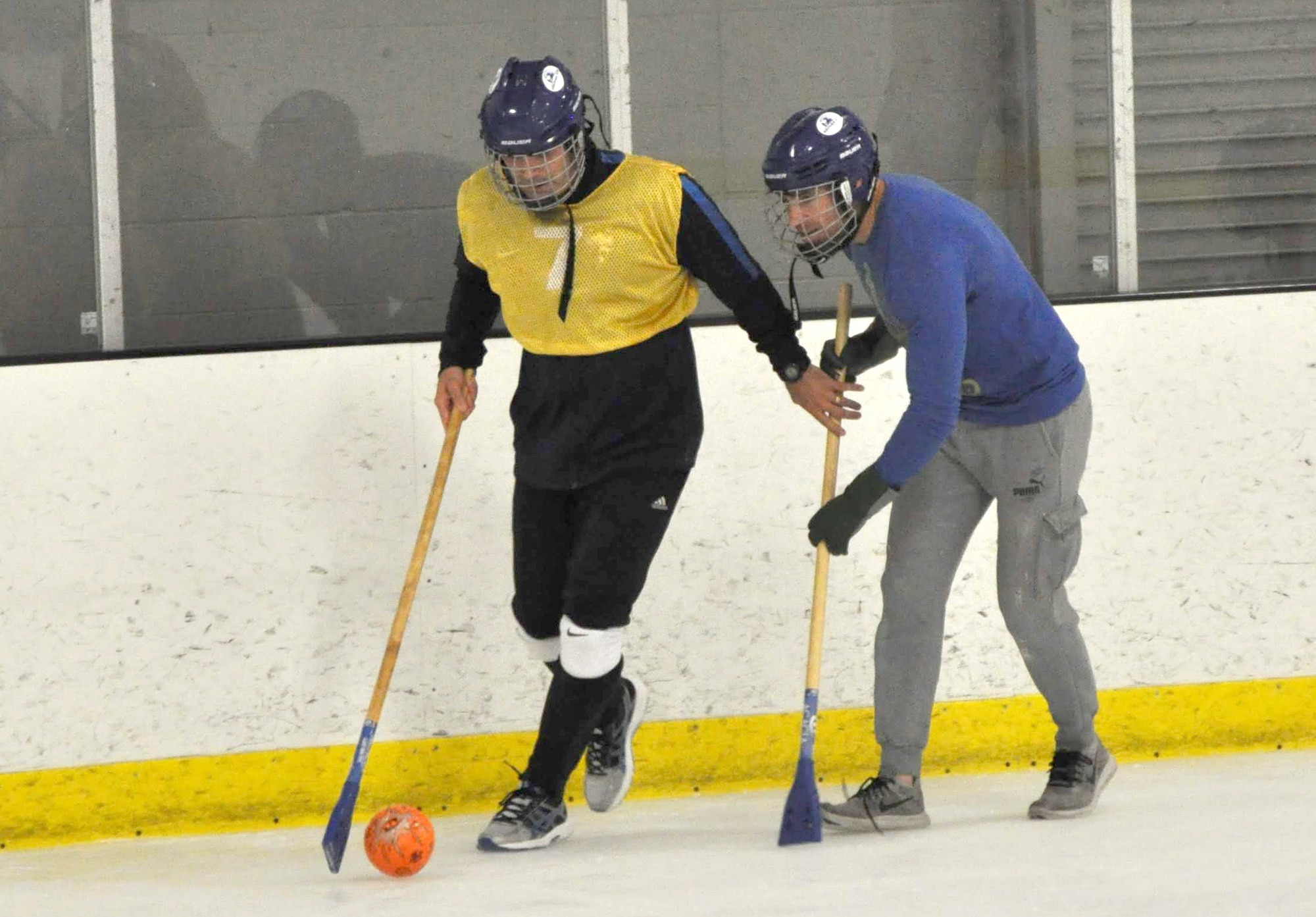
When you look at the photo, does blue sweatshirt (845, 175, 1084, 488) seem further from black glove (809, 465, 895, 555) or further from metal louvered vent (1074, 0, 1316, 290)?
metal louvered vent (1074, 0, 1316, 290)

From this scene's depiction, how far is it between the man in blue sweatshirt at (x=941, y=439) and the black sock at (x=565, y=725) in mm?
456

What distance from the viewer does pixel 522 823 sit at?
116 inches

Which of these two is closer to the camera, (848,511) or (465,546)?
(848,511)

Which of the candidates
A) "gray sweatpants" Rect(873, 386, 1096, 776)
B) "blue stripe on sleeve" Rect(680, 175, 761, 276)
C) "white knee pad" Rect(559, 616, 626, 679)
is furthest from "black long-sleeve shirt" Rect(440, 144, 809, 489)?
"gray sweatpants" Rect(873, 386, 1096, 776)

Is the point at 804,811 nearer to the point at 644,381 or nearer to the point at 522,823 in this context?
the point at 522,823

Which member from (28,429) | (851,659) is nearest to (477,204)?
(28,429)

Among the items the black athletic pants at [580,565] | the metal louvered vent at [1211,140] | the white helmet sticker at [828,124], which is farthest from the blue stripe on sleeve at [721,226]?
the metal louvered vent at [1211,140]

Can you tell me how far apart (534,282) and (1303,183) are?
6.62 ft

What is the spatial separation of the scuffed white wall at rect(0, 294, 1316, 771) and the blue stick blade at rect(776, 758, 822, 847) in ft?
1.99

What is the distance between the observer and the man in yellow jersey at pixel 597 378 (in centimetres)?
287

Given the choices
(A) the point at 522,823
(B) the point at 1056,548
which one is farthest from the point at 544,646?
(B) the point at 1056,548

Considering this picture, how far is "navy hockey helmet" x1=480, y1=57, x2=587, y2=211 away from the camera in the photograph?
2707 millimetres

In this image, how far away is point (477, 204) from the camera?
2.96m

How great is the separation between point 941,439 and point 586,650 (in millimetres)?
711
